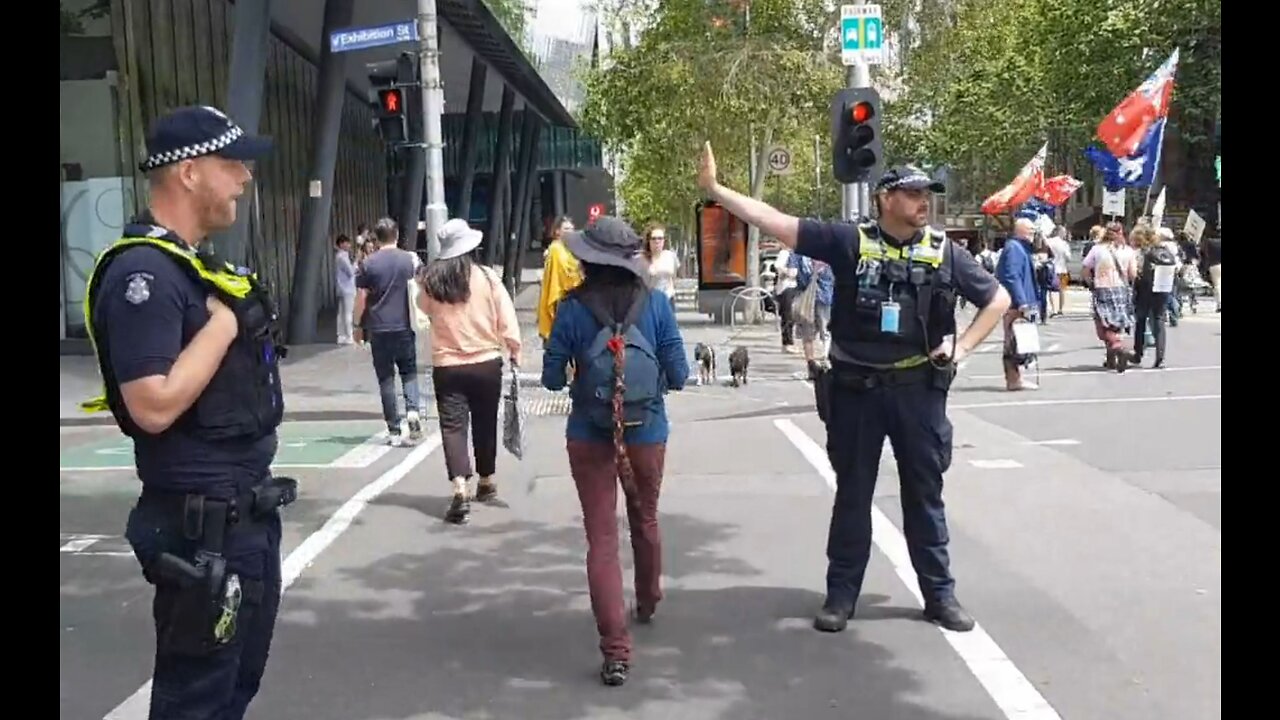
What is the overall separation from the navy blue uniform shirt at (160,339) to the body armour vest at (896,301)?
3.00m

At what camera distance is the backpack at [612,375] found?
5.28 meters

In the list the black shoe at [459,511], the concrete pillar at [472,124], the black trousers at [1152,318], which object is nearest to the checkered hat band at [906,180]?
the black shoe at [459,511]

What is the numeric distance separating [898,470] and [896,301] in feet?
2.55

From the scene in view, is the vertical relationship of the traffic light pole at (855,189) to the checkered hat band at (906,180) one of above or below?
above

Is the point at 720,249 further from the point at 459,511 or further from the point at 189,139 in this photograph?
the point at 189,139

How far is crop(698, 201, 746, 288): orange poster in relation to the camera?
83.4ft

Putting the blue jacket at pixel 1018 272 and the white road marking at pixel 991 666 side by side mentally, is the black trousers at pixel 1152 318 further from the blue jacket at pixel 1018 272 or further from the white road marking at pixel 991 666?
the white road marking at pixel 991 666

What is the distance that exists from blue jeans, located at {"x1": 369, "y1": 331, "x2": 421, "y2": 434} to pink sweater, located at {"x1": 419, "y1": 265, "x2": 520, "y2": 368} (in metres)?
2.45

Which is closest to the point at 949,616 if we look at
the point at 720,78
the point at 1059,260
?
the point at 720,78

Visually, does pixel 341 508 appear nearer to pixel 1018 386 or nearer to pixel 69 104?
pixel 1018 386

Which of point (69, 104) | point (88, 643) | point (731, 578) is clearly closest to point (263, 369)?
point (88, 643)

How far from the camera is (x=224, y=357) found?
3.15m

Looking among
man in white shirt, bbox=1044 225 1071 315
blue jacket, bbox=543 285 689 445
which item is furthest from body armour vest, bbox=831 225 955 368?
man in white shirt, bbox=1044 225 1071 315

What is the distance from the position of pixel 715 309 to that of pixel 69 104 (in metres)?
12.5
